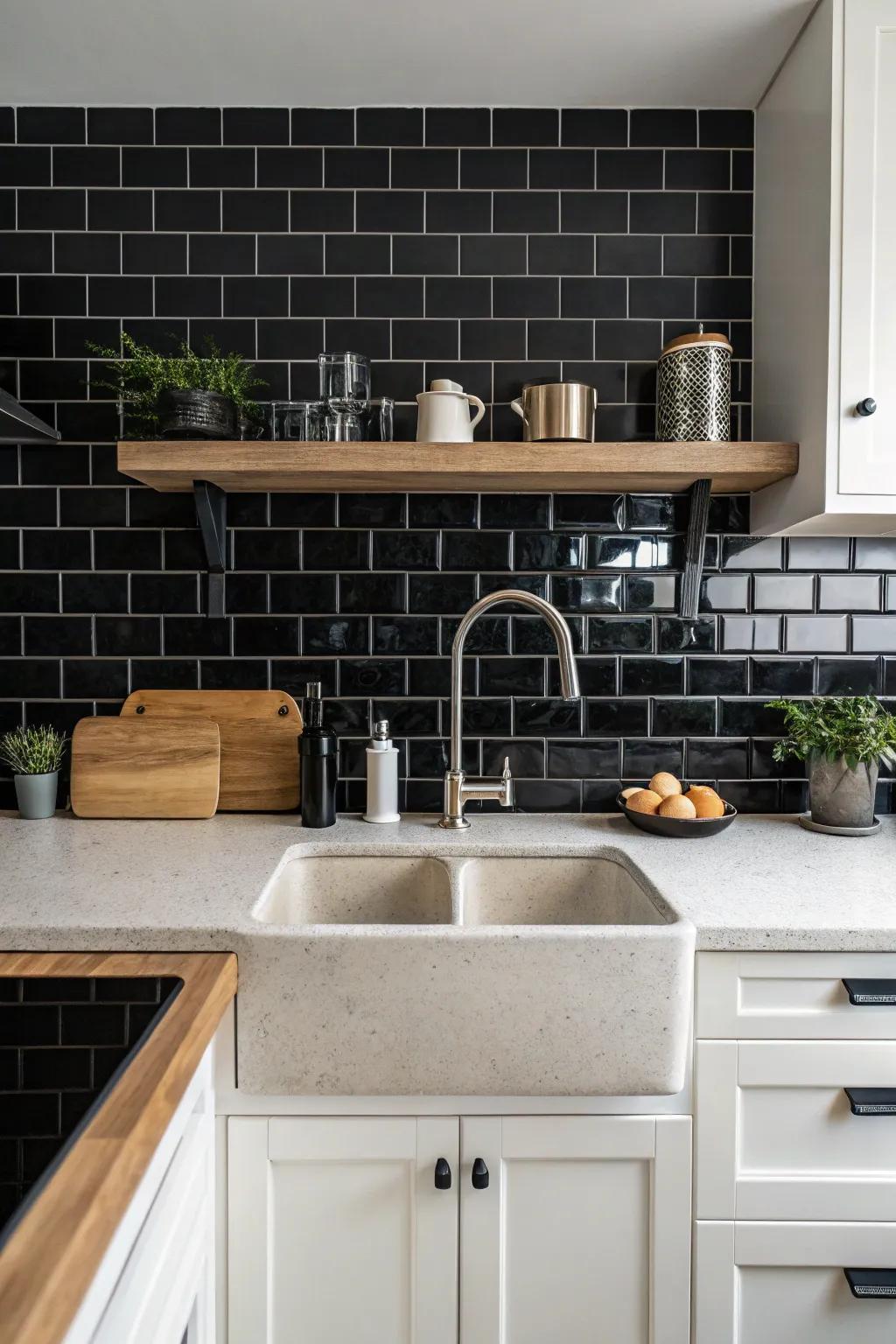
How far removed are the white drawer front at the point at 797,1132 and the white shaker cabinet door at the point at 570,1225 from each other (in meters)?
0.06

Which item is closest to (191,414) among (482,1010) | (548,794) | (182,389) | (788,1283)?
(182,389)

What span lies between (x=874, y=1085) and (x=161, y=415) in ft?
5.28

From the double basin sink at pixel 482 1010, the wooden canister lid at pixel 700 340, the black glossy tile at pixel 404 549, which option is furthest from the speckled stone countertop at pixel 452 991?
the wooden canister lid at pixel 700 340

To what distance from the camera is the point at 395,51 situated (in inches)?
65.2

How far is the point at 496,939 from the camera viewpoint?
3.72 ft

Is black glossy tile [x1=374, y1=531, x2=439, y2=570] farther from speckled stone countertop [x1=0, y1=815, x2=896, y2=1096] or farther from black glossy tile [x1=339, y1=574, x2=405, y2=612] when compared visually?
speckled stone countertop [x1=0, y1=815, x2=896, y2=1096]

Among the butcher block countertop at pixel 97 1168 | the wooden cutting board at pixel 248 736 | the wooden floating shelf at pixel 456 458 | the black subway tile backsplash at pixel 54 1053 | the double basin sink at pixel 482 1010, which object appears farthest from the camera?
the wooden cutting board at pixel 248 736

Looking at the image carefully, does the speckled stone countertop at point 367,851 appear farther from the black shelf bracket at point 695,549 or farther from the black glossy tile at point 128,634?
the black shelf bracket at point 695,549

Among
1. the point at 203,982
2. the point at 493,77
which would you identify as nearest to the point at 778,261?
the point at 493,77

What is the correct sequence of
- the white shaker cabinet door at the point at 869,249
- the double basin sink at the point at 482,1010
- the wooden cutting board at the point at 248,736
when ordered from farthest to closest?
1. the wooden cutting board at the point at 248,736
2. the white shaker cabinet door at the point at 869,249
3. the double basin sink at the point at 482,1010

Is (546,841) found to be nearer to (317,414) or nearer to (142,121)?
(317,414)

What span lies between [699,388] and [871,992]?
113cm

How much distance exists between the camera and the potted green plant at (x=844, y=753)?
169 cm

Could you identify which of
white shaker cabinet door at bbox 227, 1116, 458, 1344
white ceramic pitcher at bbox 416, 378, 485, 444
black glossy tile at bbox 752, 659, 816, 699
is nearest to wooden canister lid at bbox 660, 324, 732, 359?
white ceramic pitcher at bbox 416, 378, 485, 444
